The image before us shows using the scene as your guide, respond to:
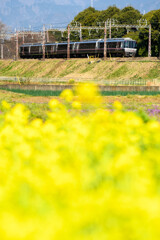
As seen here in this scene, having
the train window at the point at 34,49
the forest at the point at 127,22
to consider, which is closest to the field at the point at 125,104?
the forest at the point at 127,22

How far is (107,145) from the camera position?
17.3 ft

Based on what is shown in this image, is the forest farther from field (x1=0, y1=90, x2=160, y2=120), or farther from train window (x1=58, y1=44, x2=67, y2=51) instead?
field (x1=0, y1=90, x2=160, y2=120)

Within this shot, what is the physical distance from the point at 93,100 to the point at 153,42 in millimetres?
59020

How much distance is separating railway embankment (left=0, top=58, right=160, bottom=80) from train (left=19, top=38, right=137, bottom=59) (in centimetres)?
134

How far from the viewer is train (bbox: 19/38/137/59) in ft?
181

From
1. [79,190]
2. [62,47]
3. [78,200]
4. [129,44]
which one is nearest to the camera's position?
[78,200]

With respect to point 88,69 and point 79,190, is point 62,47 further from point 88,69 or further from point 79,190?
point 79,190

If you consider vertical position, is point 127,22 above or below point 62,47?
above

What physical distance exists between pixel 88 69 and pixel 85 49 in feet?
15.5

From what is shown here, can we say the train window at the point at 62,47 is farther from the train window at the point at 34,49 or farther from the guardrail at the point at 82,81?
the guardrail at the point at 82,81

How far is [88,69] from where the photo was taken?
57.1 metres

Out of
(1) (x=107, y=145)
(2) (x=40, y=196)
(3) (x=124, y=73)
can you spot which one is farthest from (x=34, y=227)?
(3) (x=124, y=73)

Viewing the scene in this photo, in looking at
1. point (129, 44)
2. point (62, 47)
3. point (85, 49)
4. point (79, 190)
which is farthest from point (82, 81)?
point (79, 190)

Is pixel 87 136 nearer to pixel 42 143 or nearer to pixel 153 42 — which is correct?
pixel 42 143
